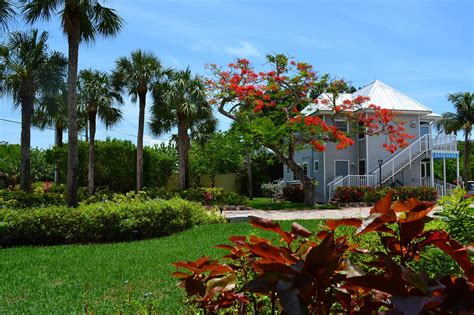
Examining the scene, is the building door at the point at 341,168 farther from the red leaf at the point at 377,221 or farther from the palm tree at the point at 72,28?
the red leaf at the point at 377,221

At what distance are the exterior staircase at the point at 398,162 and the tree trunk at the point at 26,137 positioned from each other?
1541cm

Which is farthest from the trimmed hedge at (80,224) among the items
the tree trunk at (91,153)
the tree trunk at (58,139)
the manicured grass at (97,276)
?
the tree trunk at (58,139)

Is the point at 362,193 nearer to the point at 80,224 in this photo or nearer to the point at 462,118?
the point at 80,224

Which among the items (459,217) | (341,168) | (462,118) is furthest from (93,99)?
(462,118)

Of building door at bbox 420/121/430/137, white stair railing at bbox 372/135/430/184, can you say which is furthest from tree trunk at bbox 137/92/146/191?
building door at bbox 420/121/430/137

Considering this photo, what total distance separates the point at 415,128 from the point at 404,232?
28.4 meters

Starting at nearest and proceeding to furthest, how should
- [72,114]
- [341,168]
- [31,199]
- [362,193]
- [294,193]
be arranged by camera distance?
[72,114] → [31,199] → [362,193] → [294,193] → [341,168]

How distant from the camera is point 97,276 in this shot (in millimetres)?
6793

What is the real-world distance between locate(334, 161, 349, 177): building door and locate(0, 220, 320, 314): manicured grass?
18.0m

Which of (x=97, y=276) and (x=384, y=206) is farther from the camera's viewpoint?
(x=97, y=276)

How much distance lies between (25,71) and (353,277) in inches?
914

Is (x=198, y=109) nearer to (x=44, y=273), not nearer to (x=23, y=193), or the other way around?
(x=23, y=193)

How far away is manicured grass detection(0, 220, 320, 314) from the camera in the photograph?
503cm

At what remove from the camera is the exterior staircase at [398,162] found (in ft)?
84.3
